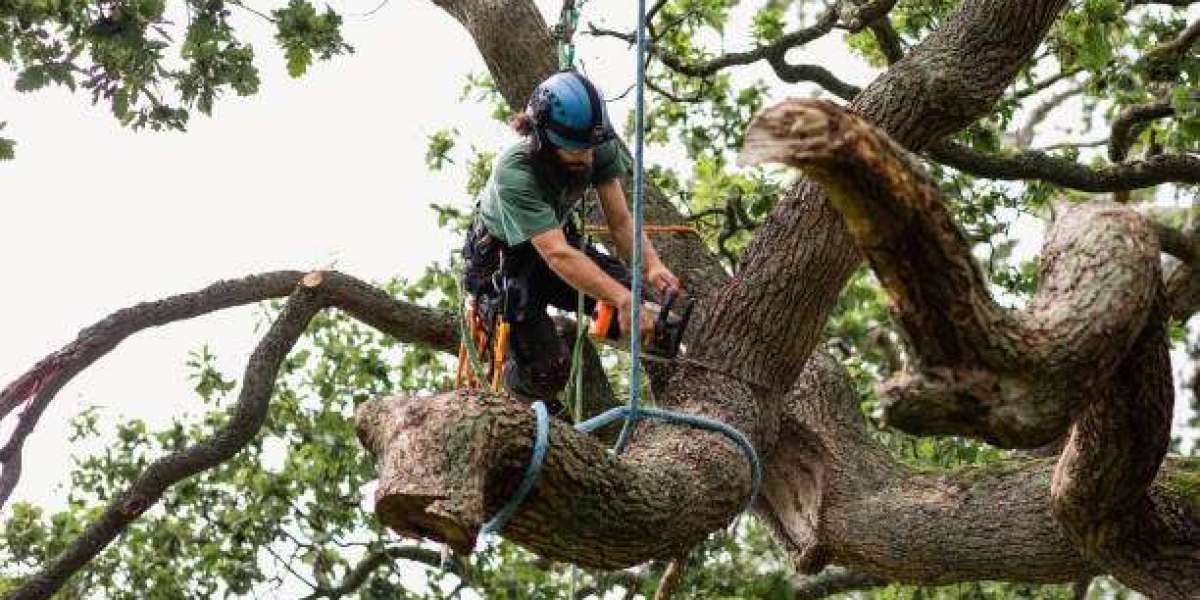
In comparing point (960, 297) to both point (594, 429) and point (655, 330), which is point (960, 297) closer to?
point (594, 429)

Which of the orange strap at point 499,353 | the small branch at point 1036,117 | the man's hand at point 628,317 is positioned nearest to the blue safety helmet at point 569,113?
the man's hand at point 628,317

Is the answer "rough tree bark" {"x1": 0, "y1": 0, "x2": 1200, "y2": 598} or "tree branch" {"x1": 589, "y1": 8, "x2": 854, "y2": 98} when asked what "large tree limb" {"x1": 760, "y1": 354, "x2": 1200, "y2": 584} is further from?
"tree branch" {"x1": 589, "y1": 8, "x2": 854, "y2": 98}

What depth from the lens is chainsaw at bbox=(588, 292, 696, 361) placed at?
15.9 ft

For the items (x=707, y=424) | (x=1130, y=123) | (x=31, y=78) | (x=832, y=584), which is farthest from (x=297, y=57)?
(x=832, y=584)

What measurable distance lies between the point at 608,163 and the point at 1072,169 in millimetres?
2132

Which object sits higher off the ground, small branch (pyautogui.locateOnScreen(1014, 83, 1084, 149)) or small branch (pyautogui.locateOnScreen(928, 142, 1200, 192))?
small branch (pyautogui.locateOnScreen(1014, 83, 1084, 149))

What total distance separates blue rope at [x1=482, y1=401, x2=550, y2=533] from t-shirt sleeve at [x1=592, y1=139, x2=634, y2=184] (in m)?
1.80

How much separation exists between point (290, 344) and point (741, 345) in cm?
179

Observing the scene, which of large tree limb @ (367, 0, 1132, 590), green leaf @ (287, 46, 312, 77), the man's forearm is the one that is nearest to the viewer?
the man's forearm

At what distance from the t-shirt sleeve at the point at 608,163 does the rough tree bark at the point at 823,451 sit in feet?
1.76

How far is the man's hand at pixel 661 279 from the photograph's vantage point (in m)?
5.00

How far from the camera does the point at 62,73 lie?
19.2 feet

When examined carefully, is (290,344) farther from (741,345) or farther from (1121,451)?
(1121,451)

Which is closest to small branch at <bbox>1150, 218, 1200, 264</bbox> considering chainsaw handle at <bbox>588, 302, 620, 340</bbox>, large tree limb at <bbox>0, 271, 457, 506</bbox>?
chainsaw handle at <bbox>588, 302, 620, 340</bbox>
